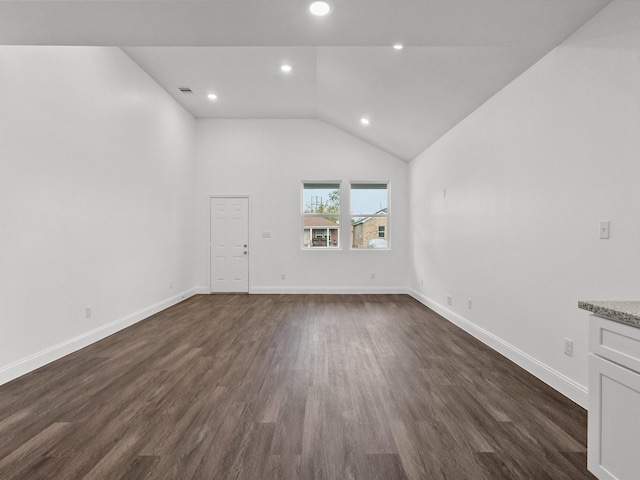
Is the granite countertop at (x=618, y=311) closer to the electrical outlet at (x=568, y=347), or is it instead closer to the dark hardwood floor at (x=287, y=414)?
the dark hardwood floor at (x=287, y=414)

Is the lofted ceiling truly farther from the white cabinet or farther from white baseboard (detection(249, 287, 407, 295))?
white baseboard (detection(249, 287, 407, 295))

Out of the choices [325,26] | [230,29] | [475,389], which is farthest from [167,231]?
[475,389]

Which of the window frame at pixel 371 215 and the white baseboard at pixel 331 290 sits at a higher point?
the window frame at pixel 371 215

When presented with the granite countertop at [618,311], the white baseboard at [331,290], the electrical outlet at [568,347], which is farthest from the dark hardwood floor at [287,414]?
the white baseboard at [331,290]

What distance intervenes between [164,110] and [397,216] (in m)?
4.73

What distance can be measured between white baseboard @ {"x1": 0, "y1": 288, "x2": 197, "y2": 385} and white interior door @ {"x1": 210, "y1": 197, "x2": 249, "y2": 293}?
185 centimetres

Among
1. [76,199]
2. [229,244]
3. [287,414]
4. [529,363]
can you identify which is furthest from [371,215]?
[287,414]

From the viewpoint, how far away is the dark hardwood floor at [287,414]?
164 cm

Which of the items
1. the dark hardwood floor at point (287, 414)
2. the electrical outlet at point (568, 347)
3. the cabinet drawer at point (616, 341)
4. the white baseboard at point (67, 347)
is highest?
the cabinet drawer at point (616, 341)

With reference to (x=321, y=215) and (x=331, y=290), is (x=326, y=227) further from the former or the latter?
(x=331, y=290)

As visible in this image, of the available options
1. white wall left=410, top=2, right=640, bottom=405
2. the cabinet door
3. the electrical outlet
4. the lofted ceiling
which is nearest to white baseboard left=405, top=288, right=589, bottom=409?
white wall left=410, top=2, right=640, bottom=405

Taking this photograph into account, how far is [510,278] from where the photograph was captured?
3143 mm

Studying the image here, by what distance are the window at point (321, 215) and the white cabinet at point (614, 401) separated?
5.57 meters

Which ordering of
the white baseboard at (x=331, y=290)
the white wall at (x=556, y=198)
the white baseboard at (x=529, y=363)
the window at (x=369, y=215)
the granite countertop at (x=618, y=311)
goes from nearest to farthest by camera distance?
the granite countertop at (x=618, y=311), the white wall at (x=556, y=198), the white baseboard at (x=529, y=363), the white baseboard at (x=331, y=290), the window at (x=369, y=215)
